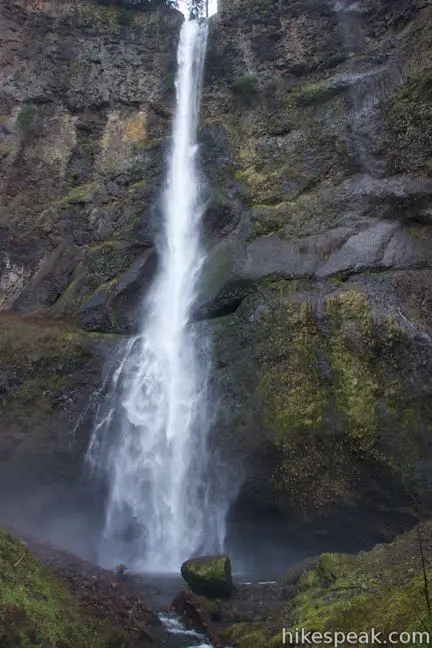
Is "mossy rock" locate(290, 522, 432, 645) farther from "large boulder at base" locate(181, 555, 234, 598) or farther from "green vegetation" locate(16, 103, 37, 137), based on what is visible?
"green vegetation" locate(16, 103, 37, 137)

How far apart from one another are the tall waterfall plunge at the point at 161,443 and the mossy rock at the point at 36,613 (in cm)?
558

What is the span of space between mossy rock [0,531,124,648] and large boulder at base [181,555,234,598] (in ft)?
9.08

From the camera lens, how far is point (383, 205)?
14.2 meters

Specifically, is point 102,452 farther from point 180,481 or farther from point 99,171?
point 99,171

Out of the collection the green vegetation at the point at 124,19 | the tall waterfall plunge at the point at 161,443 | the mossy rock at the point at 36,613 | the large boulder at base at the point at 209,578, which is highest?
the green vegetation at the point at 124,19

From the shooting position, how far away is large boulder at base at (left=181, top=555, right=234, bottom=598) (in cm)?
916

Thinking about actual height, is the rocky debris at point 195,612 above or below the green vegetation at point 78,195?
below

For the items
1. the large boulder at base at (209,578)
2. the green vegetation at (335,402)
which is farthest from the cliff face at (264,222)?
the large boulder at base at (209,578)

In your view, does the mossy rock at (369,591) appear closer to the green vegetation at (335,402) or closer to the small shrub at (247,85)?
the green vegetation at (335,402)

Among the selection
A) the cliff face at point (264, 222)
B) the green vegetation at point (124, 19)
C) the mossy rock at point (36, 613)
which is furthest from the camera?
the green vegetation at point (124, 19)

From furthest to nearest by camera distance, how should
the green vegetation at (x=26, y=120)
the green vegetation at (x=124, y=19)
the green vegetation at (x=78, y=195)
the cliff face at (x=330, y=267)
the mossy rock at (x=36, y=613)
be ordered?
the green vegetation at (x=124, y=19)
the green vegetation at (x=26, y=120)
the green vegetation at (x=78, y=195)
the cliff face at (x=330, y=267)
the mossy rock at (x=36, y=613)

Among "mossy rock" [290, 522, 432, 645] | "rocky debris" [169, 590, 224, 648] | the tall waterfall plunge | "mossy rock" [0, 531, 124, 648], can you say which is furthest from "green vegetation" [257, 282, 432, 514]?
"mossy rock" [0, 531, 124, 648]

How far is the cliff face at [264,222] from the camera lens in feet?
38.4

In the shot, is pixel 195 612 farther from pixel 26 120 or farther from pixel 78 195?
pixel 26 120
